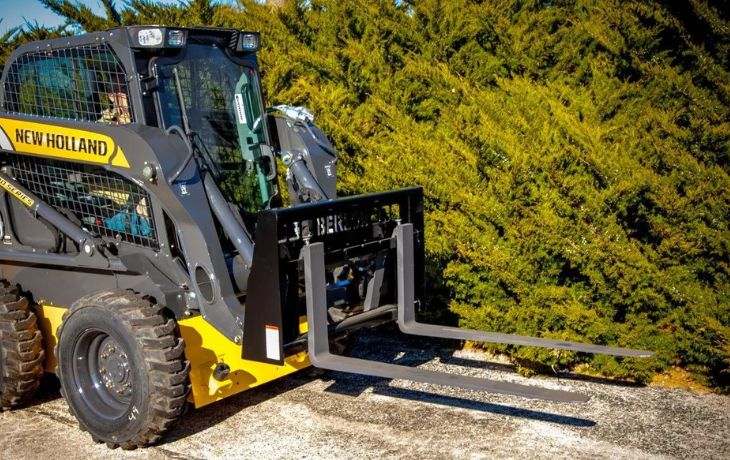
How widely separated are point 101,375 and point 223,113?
5.90 ft

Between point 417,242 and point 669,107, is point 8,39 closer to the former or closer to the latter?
point 417,242

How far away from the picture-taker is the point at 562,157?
5.74 m

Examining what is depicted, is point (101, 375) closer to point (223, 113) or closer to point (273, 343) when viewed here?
point (273, 343)

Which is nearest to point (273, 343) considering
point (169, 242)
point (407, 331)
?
point (169, 242)

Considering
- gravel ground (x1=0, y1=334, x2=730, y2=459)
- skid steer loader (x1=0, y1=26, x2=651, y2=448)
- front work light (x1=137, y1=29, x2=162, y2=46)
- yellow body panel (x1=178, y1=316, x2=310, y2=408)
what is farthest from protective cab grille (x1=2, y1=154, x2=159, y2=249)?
gravel ground (x1=0, y1=334, x2=730, y2=459)

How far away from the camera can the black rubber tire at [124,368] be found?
446 cm

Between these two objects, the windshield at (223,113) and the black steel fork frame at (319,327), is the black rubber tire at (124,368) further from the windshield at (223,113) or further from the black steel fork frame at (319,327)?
the windshield at (223,113)

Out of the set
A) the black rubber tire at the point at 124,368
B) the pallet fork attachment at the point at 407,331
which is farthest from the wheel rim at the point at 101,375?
the pallet fork attachment at the point at 407,331

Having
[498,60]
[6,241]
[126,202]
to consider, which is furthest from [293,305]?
[498,60]

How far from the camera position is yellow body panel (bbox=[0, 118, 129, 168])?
477 cm

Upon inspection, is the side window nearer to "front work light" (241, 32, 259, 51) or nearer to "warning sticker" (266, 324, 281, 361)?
"front work light" (241, 32, 259, 51)

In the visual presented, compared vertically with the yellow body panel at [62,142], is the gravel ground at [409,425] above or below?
below

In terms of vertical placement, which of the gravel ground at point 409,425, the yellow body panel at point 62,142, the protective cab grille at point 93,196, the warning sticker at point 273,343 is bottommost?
the gravel ground at point 409,425

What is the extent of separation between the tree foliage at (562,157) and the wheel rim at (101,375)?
254 cm
